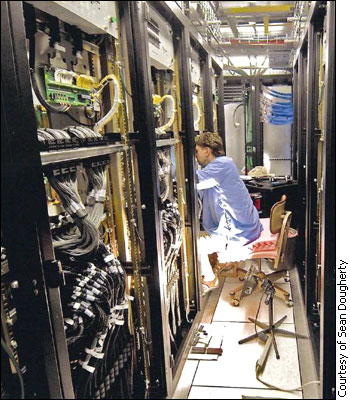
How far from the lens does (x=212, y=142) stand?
102 inches

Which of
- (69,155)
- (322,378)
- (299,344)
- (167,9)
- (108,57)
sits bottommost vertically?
(299,344)

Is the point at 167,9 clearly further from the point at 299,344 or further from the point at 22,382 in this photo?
the point at 299,344

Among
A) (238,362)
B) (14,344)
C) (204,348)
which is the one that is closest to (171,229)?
(204,348)

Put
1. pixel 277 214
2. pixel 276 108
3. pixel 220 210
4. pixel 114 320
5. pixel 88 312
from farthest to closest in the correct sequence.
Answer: pixel 220 210
pixel 277 214
pixel 276 108
pixel 114 320
pixel 88 312

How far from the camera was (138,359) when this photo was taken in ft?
6.12

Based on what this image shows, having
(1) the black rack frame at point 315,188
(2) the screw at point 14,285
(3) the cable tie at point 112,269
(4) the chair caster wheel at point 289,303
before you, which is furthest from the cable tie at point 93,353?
(4) the chair caster wheel at point 289,303

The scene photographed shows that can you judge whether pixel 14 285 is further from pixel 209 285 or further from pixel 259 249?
pixel 209 285

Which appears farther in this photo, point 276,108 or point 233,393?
point 276,108

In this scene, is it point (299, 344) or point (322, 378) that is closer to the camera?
point (322, 378)

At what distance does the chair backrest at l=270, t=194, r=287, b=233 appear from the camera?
2.37 m

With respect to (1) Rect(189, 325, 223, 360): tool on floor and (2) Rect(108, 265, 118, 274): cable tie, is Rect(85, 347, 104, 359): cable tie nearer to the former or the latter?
(2) Rect(108, 265, 118, 274): cable tie

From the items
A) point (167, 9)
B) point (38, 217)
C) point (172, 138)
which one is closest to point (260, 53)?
point (167, 9)

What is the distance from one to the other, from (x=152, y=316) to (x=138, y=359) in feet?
0.85

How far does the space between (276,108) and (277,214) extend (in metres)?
0.74
